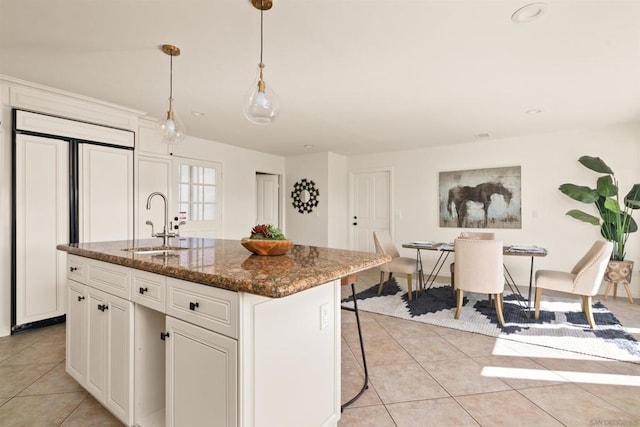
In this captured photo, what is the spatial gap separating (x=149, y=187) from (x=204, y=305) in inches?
137

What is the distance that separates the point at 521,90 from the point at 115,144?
14.1 ft

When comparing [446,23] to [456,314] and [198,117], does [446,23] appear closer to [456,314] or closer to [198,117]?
[456,314]

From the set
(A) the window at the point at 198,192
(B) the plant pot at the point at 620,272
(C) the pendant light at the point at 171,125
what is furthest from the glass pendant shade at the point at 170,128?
(B) the plant pot at the point at 620,272

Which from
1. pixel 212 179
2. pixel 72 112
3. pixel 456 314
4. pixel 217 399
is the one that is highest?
pixel 72 112

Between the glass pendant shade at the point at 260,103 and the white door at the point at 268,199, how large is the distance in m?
4.62

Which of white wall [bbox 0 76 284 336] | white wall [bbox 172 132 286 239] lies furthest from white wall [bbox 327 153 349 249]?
white wall [bbox 0 76 284 336]

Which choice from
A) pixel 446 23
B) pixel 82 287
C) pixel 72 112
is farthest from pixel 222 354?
pixel 72 112

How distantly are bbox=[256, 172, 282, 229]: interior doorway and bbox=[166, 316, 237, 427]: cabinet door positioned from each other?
5.15 meters

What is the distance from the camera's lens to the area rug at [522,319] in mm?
2719

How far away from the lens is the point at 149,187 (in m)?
4.16

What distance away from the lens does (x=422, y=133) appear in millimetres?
4738

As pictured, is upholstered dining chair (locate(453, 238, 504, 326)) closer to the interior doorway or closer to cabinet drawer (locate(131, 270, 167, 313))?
cabinet drawer (locate(131, 270, 167, 313))

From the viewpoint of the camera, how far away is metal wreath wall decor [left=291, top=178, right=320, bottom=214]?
6.25 meters

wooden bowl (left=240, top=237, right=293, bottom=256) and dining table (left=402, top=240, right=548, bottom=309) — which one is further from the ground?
wooden bowl (left=240, top=237, right=293, bottom=256)
